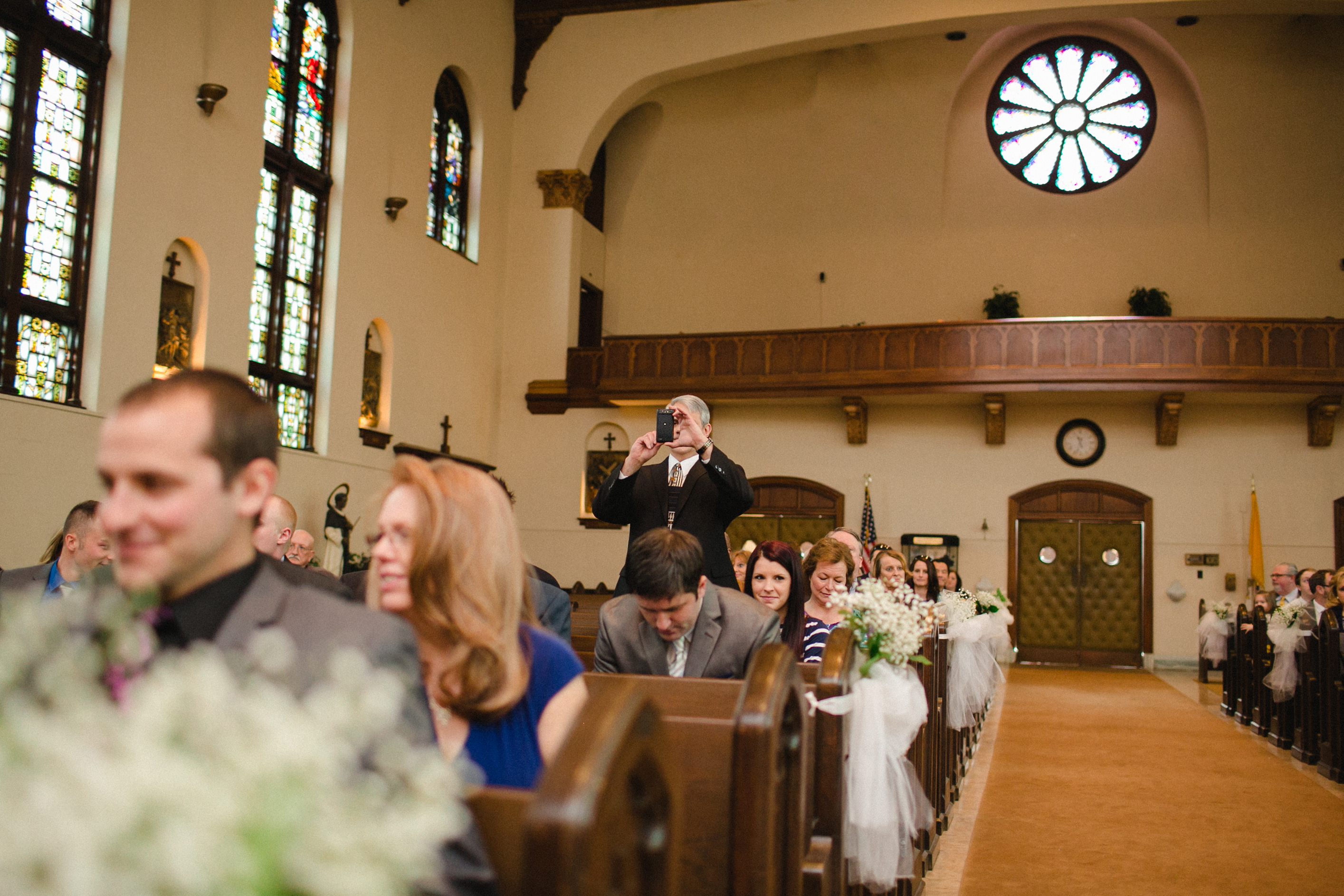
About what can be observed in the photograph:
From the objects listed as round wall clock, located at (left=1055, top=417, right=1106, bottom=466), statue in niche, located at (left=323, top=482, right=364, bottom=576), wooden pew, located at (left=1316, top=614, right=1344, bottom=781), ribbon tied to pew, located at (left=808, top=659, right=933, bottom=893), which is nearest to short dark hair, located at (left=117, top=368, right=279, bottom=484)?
ribbon tied to pew, located at (left=808, top=659, right=933, bottom=893)

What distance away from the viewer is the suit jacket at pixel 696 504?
4301 mm

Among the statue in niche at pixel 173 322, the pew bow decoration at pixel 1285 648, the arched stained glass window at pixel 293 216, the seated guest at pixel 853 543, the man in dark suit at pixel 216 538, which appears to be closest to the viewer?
the man in dark suit at pixel 216 538

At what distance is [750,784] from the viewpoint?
2070 mm

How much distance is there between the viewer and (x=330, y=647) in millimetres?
1475

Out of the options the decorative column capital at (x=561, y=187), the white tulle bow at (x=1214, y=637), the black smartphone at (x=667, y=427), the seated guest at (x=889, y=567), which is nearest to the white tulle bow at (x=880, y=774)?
the black smartphone at (x=667, y=427)

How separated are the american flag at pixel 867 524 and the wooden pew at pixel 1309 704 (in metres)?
6.25

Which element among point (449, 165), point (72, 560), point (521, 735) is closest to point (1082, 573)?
point (449, 165)

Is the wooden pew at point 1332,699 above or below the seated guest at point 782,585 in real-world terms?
below

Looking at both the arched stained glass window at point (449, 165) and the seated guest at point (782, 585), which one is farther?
the arched stained glass window at point (449, 165)

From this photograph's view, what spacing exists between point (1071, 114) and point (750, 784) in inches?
679

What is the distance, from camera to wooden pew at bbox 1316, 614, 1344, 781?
7.13 m

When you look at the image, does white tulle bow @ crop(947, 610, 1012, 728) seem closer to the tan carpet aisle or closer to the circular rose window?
the tan carpet aisle

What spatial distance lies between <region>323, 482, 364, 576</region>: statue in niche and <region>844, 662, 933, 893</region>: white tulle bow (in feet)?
29.6

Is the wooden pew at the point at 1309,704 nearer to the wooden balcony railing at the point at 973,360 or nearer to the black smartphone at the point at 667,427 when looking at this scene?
the black smartphone at the point at 667,427
